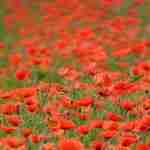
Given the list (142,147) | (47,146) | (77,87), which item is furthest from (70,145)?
(77,87)

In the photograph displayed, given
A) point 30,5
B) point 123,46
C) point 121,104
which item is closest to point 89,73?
point 121,104

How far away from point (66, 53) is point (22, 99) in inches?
73.4

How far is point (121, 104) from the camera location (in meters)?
5.14

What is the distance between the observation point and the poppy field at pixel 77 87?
4.61m

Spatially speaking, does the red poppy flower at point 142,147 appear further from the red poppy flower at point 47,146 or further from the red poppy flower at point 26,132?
the red poppy flower at point 26,132

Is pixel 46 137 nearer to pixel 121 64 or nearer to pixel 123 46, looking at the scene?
pixel 121 64

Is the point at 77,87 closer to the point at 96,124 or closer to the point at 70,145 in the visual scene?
the point at 96,124

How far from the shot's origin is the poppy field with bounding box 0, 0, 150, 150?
4.61 metres

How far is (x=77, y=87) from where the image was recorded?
5.73 meters

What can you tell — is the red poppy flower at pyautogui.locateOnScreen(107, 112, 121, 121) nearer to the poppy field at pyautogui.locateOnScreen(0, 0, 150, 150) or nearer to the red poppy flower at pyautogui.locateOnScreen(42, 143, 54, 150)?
the poppy field at pyautogui.locateOnScreen(0, 0, 150, 150)

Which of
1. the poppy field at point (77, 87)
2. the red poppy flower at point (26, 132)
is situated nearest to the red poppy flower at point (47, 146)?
the poppy field at point (77, 87)

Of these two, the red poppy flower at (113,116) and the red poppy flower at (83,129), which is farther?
the red poppy flower at (113,116)

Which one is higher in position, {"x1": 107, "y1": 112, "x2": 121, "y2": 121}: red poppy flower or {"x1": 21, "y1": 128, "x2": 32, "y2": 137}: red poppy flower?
{"x1": 107, "y1": 112, "x2": 121, "y2": 121}: red poppy flower

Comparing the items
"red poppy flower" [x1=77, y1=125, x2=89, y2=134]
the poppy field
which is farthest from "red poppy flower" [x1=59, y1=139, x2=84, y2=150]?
"red poppy flower" [x1=77, y1=125, x2=89, y2=134]
